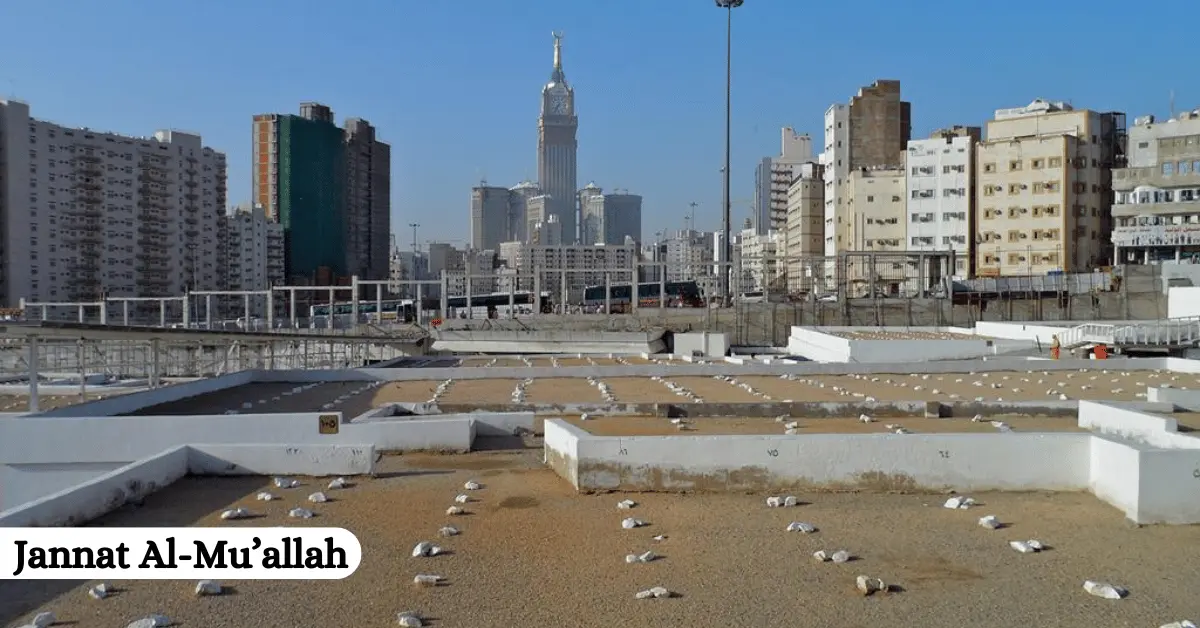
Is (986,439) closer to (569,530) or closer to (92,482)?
(569,530)

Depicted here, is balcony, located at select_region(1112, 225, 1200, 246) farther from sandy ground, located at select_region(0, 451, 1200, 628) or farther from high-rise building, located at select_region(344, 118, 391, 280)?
high-rise building, located at select_region(344, 118, 391, 280)

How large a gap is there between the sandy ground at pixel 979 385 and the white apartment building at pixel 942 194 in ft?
184

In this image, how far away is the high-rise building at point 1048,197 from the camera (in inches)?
2721

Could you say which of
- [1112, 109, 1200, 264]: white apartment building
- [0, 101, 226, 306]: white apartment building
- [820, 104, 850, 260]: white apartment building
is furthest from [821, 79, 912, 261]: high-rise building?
[0, 101, 226, 306]: white apartment building

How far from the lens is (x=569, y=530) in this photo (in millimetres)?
7812

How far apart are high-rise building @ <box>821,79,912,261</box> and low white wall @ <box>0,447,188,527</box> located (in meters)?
82.3

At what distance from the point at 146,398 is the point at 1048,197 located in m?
67.2

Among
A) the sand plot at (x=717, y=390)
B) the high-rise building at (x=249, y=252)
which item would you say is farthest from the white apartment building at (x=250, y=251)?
the sand plot at (x=717, y=390)

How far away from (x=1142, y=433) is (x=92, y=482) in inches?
408

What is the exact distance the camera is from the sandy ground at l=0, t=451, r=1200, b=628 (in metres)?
5.80

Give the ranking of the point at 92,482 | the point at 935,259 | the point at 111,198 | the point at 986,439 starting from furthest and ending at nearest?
the point at 111,198 → the point at 935,259 → the point at 986,439 → the point at 92,482

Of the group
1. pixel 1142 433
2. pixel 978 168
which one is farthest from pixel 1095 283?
pixel 1142 433

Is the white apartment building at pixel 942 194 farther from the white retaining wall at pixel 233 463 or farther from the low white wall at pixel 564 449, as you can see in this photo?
the white retaining wall at pixel 233 463

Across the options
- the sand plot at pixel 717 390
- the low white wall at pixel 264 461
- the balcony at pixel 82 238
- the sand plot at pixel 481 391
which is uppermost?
the balcony at pixel 82 238
